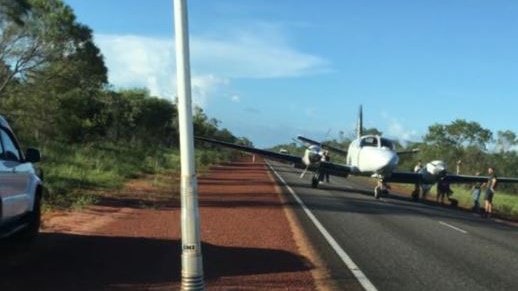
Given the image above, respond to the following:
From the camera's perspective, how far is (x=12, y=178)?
9.95 meters

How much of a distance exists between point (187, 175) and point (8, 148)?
5.10 m

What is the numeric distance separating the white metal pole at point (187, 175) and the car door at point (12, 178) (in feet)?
12.8

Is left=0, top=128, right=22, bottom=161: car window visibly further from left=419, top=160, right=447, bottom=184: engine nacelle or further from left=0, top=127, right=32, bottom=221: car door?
left=419, top=160, right=447, bottom=184: engine nacelle

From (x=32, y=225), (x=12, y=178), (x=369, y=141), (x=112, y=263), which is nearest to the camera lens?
(x=12, y=178)

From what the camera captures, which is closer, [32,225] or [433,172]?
[32,225]

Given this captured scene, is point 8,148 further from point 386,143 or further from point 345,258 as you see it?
point 386,143

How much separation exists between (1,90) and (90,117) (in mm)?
15812

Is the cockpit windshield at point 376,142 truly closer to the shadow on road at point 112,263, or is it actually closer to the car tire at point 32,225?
the shadow on road at point 112,263

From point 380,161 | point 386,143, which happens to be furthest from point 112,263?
point 386,143

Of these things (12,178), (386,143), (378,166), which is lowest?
(12,178)

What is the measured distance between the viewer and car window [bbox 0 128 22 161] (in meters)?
10.3

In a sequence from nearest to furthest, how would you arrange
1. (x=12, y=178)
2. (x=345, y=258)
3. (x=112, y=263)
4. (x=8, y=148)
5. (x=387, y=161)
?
1. (x=12, y=178)
2. (x=112, y=263)
3. (x=8, y=148)
4. (x=345, y=258)
5. (x=387, y=161)

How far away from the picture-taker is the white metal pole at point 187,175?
6520 millimetres

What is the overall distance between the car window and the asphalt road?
499 cm
